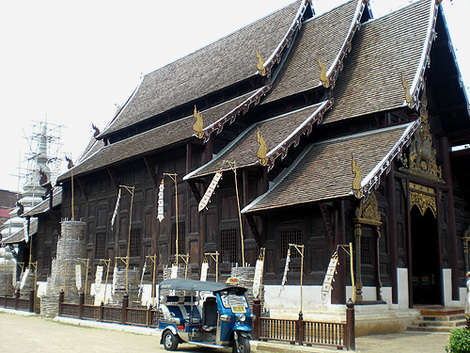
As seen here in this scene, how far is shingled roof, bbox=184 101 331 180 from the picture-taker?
1758 centimetres

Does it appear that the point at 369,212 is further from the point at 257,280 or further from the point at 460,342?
the point at 460,342

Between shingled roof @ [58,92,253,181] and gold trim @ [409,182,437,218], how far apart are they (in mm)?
7352

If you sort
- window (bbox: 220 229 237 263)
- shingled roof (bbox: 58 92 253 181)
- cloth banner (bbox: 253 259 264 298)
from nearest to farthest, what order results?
cloth banner (bbox: 253 259 264 298) < window (bbox: 220 229 237 263) < shingled roof (bbox: 58 92 253 181)

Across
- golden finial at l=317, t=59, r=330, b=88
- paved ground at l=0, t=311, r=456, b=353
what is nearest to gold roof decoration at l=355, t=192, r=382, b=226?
paved ground at l=0, t=311, r=456, b=353

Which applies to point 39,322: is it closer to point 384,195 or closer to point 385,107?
point 384,195

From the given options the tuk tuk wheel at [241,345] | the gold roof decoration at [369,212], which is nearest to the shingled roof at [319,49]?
the gold roof decoration at [369,212]

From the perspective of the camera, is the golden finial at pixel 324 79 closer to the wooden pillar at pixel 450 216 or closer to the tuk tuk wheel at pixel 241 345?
the wooden pillar at pixel 450 216

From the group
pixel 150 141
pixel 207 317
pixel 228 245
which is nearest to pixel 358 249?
pixel 228 245

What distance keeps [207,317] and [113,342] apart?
2.85 meters

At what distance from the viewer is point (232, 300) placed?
13.1 m

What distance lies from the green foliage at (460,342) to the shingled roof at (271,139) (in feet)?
27.0

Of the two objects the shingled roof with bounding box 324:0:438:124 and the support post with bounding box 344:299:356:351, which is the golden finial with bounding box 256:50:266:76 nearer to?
the shingled roof with bounding box 324:0:438:124

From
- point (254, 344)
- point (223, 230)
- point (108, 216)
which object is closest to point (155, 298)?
point (223, 230)

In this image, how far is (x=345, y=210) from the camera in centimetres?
1619
